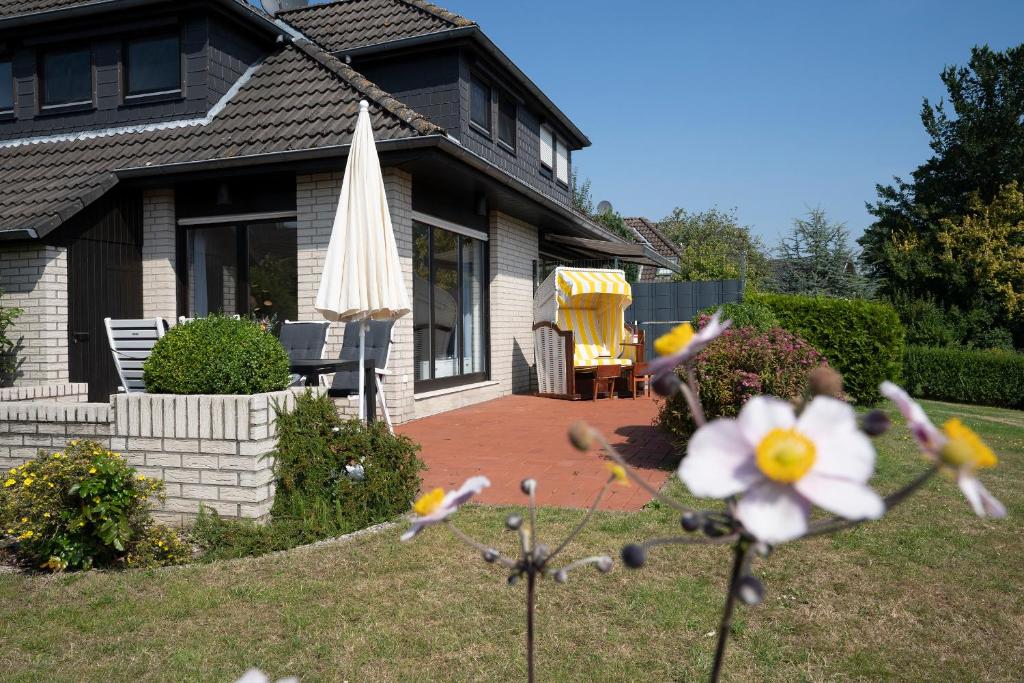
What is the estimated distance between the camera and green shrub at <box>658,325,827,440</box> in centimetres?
585

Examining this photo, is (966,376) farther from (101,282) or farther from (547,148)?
(101,282)

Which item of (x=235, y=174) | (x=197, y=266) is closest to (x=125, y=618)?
(x=235, y=174)

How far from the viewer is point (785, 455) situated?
61 cm

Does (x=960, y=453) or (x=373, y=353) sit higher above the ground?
(x=960, y=453)

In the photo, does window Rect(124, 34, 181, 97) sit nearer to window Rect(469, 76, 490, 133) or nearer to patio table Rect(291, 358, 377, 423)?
window Rect(469, 76, 490, 133)

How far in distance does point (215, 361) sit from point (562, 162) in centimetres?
1321

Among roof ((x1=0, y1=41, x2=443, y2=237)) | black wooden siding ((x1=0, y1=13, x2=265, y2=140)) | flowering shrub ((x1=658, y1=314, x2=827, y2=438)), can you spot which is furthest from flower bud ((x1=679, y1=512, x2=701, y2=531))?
black wooden siding ((x1=0, y1=13, x2=265, y2=140))

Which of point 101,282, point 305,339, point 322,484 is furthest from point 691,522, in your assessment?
point 101,282

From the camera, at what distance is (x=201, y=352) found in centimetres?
460

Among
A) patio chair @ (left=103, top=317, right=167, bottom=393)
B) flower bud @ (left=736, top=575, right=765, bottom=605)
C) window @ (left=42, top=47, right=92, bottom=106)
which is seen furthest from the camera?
window @ (left=42, top=47, right=92, bottom=106)

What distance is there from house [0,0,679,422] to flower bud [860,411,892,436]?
7.60m

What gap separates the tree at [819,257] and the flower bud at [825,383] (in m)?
20.2

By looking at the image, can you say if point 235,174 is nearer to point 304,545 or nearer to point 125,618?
point 304,545

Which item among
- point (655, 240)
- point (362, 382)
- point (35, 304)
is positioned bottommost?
point (362, 382)
